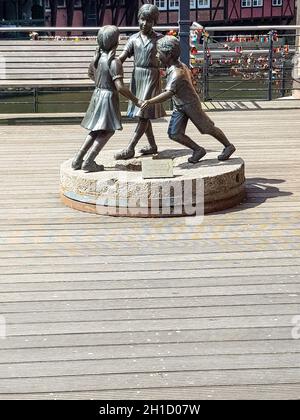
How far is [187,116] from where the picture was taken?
614 centimetres

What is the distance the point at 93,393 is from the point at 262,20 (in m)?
39.9

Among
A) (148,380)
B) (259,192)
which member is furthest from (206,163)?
(148,380)

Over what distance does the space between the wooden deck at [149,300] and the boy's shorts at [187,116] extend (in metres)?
0.74

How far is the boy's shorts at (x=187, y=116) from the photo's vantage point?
6090mm

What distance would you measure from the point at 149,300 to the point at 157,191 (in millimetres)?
1629

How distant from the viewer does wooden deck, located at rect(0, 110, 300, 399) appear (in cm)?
319

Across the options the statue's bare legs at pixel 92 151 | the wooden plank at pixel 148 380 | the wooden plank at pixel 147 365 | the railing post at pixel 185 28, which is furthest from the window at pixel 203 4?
the wooden plank at pixel 148 380

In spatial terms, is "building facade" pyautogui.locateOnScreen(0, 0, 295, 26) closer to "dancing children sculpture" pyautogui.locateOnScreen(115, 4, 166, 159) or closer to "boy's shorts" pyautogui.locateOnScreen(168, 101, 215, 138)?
"dancing children sculpture" pyautogui.locateOnScreen(115, 4, 166, 159)

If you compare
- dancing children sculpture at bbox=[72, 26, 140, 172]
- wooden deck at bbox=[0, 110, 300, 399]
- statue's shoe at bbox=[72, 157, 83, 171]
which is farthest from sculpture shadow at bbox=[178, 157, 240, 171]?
statue's shoe at bbox=[72, 157, 83, 171]

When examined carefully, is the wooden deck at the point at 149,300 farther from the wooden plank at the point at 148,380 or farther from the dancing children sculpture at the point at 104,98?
the dancing children sculpture at the point at 104,98

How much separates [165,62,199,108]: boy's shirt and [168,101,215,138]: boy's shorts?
4 cm

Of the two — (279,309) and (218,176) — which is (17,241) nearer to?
(218,176)

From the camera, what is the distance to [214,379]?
10.4 ft

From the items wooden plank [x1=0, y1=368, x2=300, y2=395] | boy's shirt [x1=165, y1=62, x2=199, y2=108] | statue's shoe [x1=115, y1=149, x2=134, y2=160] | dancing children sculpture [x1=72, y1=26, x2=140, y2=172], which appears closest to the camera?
wooden plank [x1=0, y1=368, x2=300, y2=395]
